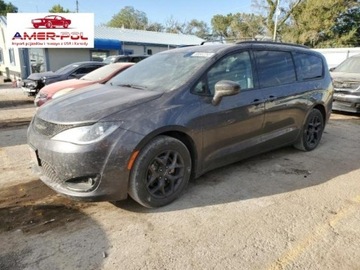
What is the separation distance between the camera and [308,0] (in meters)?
32.0

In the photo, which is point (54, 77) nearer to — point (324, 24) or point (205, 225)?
point (205, 225)

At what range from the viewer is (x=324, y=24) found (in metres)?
32.0

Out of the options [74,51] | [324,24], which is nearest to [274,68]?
[74,51]

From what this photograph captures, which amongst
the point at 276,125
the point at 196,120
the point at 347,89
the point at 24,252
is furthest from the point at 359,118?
the point at 24,252

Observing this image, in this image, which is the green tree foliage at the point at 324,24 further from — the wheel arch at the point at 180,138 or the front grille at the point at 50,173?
the front grille at the point at 50,173

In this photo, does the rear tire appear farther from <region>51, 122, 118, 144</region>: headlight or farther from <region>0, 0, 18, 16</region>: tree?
<region>0, 0, 18, 16</region>: tree

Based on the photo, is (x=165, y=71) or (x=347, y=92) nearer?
(x=165, y=71)

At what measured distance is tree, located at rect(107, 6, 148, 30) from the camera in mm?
62972

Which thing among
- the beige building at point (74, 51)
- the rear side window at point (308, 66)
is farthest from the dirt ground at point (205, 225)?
the beige building at point (74, 51)

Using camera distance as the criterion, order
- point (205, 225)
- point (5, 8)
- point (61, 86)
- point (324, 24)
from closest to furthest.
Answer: point (205, 225)
point (61, 86)
point (324, 24)
point (5, 8)

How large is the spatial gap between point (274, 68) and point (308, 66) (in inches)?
42.4

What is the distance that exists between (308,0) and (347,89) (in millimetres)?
27356

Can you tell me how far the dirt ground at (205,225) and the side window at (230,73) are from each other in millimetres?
1266

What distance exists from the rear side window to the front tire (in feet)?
9.08
